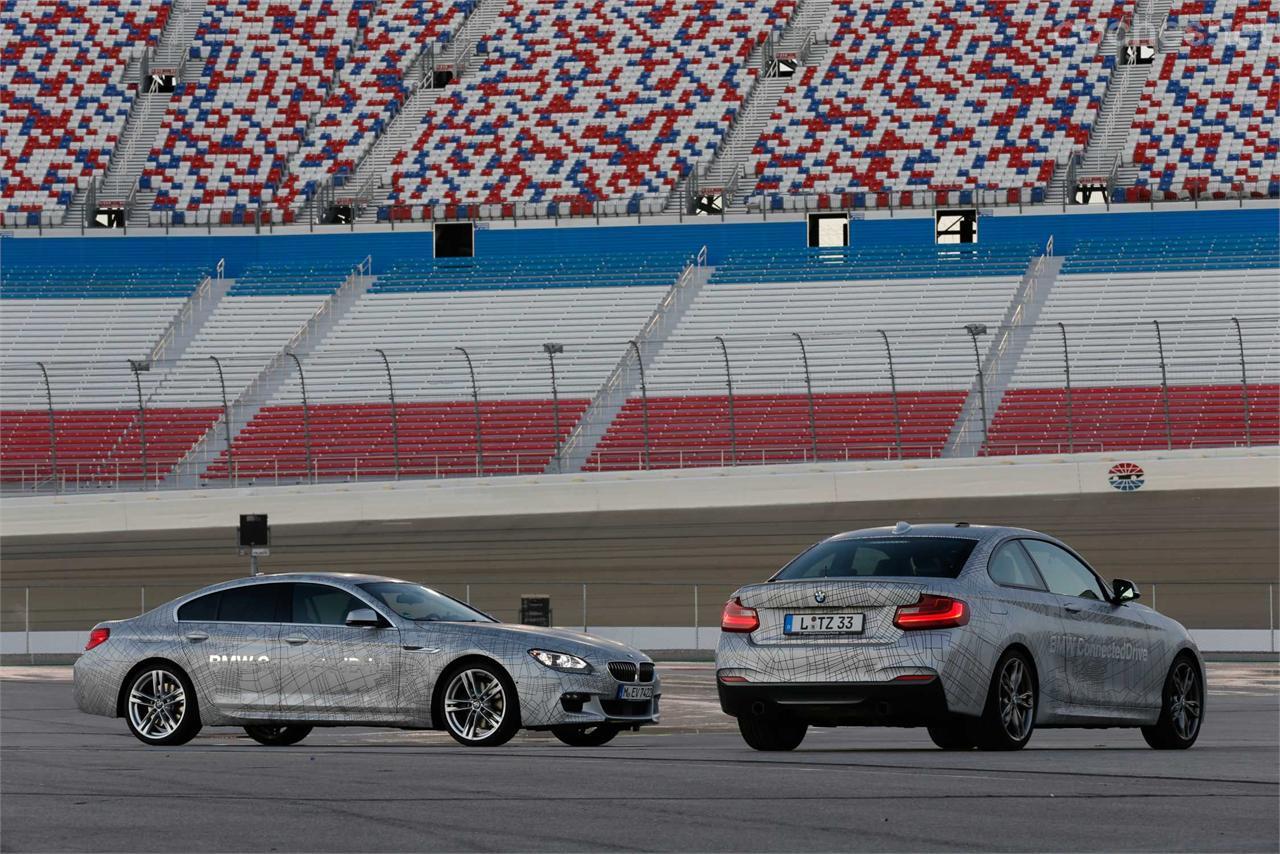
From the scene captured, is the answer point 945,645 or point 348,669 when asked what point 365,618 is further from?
point 945,645

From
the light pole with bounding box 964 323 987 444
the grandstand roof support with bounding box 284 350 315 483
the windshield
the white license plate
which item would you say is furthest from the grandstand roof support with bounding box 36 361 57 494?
the white license plate

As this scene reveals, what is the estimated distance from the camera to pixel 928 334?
137 feet

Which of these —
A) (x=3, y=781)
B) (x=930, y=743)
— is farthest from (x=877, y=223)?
(x=3, y=781)

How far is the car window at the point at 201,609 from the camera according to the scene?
15023mm

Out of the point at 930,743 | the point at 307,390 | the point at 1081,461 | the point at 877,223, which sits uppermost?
the point at 877,223

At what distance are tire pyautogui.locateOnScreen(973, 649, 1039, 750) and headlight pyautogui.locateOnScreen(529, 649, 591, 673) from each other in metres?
3.10

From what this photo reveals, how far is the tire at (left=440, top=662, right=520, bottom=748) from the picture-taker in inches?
553

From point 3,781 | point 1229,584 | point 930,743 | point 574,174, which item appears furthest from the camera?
point 574,174

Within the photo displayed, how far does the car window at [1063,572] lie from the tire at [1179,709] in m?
0.83

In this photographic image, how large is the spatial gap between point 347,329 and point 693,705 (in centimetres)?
2740

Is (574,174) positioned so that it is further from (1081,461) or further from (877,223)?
(1081,461)

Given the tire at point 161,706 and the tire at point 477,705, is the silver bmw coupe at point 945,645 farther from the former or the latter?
the tire at point 161,706

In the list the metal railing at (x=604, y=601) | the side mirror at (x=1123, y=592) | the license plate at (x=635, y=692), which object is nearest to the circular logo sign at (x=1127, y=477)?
the metal railing at (x=604, y=601)

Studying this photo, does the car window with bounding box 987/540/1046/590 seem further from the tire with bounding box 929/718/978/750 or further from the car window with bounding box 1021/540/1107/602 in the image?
the tire with bounding box 929/718/978/750
